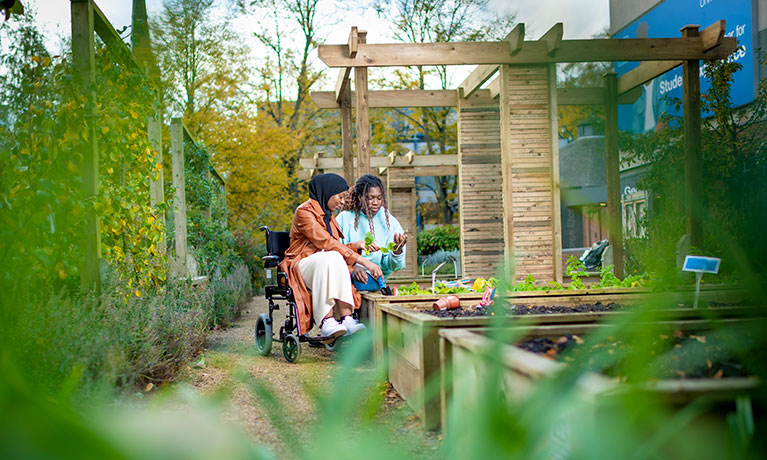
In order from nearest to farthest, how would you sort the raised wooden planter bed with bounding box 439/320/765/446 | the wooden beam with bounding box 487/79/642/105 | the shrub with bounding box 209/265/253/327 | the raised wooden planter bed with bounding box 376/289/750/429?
the raised wooden planter bed with bounding box 439/320/765/446, the raised wooden planter bed with bounding box 376/289/750/429, the shrub with bounding box 209/265/253/327, the wooden beam with bounding box 487/79/642/105

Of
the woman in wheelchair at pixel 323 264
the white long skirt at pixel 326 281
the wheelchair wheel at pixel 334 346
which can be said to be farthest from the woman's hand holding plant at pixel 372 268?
the wheelchair wheel at pixel 334 346

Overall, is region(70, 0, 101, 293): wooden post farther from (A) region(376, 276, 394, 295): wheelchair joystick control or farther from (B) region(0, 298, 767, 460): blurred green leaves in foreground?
(B) region(0, 298, 767, 460): blurred green leaves in foreground

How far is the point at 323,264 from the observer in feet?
14.8

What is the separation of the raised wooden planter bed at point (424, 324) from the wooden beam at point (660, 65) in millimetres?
3634

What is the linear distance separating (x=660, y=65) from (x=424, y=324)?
5.59 m

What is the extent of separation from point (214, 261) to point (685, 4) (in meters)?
10.1

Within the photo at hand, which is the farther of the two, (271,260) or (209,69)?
(209,69)

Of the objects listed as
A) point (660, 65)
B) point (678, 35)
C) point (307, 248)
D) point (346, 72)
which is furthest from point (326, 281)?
point (678, 35)

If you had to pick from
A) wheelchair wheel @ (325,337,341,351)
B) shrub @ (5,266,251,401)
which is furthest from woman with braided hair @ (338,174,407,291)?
shrub @ (5,266,251,401)

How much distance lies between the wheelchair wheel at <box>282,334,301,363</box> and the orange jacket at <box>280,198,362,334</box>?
0.09 m

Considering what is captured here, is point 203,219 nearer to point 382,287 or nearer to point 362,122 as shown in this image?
point 362,122

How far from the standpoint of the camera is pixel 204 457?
0.83ft

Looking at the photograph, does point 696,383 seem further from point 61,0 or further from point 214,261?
point 214,261

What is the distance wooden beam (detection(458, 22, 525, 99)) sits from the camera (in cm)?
620
